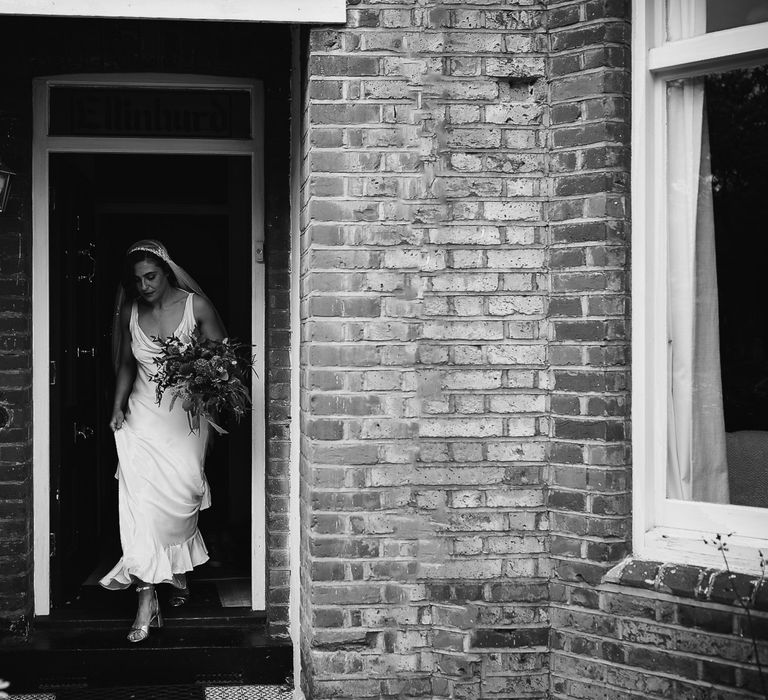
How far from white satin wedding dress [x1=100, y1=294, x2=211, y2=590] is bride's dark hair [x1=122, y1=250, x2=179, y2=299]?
0.12 meters

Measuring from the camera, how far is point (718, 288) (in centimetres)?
367

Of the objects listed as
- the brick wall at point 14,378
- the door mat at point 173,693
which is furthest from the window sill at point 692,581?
the brick wall at point 14,378

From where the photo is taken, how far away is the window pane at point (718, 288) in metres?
3.59

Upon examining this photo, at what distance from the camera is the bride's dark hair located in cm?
507

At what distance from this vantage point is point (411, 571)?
3842 millimetres

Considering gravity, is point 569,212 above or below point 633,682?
above

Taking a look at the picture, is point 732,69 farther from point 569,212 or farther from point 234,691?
point 234,691

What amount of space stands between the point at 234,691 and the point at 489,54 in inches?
126

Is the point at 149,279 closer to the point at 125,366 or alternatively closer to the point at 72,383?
the point at 125,366

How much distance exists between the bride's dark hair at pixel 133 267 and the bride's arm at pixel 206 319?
22 cm

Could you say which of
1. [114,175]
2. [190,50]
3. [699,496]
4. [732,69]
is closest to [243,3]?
[190,50]

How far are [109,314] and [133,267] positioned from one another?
107 inches

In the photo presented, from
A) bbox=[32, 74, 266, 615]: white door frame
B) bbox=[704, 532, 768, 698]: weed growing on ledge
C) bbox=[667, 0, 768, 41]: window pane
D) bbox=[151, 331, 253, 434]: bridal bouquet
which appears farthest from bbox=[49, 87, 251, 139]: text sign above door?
bbox=[704, 532, 768, 698]: weed growing on ledge

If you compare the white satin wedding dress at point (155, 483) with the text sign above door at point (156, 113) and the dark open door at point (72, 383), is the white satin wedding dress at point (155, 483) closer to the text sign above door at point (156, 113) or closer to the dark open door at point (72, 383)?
the dark open door at point (72, 383)
